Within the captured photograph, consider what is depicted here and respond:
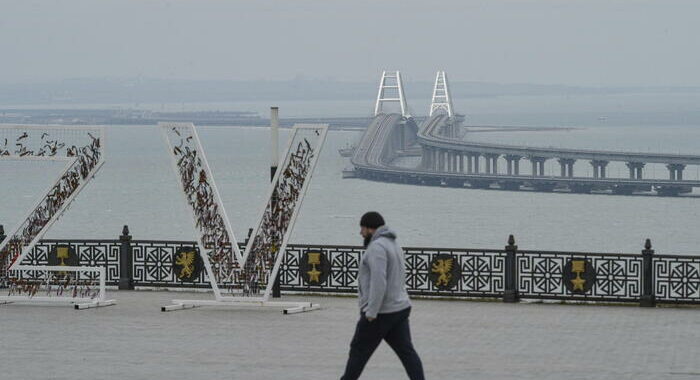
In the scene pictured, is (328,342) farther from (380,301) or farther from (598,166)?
(598,166)

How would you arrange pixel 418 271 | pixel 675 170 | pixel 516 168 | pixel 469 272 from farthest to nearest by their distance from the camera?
pixel 516 168
pixel 675 170
pixel 418 271
pixel 469 272

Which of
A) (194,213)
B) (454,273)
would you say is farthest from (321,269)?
(194,213)

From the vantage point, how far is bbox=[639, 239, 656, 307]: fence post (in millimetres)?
16020

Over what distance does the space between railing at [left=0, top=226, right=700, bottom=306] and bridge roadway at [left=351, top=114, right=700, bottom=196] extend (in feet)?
327

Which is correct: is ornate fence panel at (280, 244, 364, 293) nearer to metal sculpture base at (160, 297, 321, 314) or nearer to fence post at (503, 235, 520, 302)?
metal sculpture base at (160, 297, 321, 314)

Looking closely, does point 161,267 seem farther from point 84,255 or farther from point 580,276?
point 580,276

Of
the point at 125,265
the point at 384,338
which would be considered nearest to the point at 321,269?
the point at 125,265

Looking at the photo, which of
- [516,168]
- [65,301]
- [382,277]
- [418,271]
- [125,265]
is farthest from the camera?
[516,168]

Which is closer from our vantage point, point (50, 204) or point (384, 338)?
point (384, 338)

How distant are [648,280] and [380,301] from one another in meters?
7.38

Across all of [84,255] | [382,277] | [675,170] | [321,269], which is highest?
[675,170]

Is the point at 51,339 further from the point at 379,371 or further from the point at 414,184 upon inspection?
the point at 414,184

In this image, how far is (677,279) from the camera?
632 inches

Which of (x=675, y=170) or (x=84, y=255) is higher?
(x=675, y=170)
